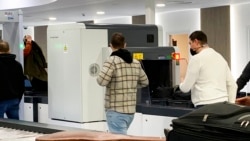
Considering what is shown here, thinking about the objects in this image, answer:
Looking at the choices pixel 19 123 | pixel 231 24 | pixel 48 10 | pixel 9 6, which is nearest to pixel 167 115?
pixel 19 123

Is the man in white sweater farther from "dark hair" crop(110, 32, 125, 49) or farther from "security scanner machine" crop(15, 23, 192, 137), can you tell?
"security scanner machine" crop(15, 23, 192, 137)

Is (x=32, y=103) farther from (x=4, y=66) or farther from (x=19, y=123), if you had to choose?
(x=19, y=123)

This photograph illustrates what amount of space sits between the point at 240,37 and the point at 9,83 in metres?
8.36

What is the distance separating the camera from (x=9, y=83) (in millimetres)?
4562

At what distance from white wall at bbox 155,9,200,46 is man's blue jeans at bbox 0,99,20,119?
899 centimetres

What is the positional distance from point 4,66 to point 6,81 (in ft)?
0.48

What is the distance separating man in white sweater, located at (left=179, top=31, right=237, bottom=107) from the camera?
12.2 ft

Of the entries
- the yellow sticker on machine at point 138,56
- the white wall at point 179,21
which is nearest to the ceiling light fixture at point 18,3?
the white wall at point 179,21

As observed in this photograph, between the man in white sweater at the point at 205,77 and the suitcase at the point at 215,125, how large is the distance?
2411mm

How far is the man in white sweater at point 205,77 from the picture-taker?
12.2 ft

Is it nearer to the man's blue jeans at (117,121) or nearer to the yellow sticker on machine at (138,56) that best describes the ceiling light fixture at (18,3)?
the yellow sticker on machine at (138,56)

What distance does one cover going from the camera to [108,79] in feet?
12.9

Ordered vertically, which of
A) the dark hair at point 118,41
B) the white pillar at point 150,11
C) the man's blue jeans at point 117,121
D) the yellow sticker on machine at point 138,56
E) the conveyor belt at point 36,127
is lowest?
the man's blue jeans at point 117,121

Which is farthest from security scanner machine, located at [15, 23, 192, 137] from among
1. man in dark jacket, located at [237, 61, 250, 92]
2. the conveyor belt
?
the conveyor belt
